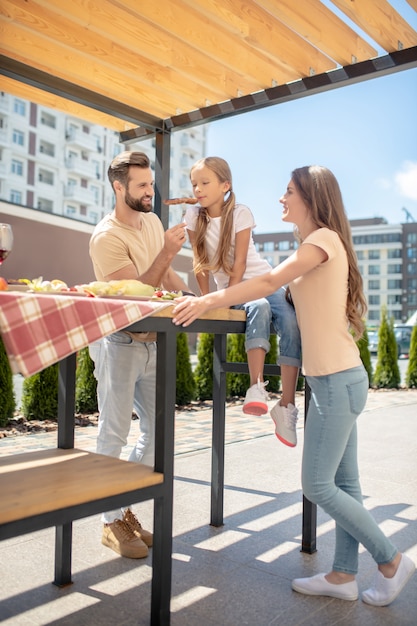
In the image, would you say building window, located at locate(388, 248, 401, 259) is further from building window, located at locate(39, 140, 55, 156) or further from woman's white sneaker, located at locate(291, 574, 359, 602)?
woman's white sneaker, located at locate(291, 574, 359, 602)

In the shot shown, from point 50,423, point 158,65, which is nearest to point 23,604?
point 158,65

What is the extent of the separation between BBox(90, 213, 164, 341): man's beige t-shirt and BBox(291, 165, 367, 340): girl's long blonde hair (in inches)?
36.3

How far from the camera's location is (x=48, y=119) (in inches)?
1778

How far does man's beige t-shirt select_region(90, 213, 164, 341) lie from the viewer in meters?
2.82

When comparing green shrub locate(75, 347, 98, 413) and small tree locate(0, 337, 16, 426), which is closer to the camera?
small tree locate(0, 337, 16, 426)

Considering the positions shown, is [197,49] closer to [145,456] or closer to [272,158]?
[145,456]

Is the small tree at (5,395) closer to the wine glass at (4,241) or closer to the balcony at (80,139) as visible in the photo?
the wine glass at (4,241)

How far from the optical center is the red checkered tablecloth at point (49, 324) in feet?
4.93

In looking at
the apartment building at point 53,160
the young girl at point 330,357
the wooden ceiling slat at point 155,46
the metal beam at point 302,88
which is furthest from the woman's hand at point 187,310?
the apartment building at point 53,160

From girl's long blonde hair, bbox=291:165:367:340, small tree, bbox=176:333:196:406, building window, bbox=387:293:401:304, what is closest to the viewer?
girl's long blonde hair, bbox=291:165:367:340

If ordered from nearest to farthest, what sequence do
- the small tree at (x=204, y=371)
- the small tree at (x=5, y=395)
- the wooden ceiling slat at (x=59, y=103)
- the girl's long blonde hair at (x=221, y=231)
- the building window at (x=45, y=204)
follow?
the girl's long blonde hair at (x=221, y=231) → the wooden ceiling slat at (x=59, y=103) → the small tree at (x=5, y=395) → the small tree at (x=204, y=371) → the building window at (x=45, y=204)

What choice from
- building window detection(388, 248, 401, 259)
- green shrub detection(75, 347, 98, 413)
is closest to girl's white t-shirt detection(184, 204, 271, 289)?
green shrub detection(75, 347, 98, 413)

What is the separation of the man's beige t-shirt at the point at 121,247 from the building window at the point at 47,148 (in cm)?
4516

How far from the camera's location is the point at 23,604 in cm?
217
